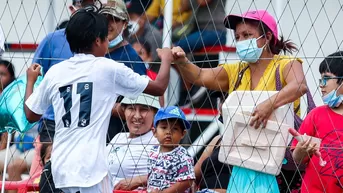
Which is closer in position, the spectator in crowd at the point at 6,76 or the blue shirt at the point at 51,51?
the blue shirt at the point at 51,51

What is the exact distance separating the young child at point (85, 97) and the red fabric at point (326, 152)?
0.93 meters

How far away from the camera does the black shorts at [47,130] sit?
6.71 meters

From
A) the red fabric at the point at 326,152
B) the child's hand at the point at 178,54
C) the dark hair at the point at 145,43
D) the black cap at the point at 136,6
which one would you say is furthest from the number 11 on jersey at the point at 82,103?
the black cap at the point at 136,6

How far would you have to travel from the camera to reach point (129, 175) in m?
6.81

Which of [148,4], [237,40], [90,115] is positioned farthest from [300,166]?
[148,4]

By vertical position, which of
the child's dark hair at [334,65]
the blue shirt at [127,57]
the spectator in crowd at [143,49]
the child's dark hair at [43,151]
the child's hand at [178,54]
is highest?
the child's dark hair at [334,65]

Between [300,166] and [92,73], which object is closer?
[92,73]

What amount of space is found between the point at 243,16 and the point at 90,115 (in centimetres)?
124

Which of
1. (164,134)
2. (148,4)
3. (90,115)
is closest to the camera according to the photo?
(90,115)

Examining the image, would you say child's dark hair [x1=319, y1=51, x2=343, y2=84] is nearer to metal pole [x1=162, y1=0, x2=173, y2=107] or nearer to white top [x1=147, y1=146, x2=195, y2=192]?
white top [x1=147, y1=146, x2=195, y2=192]

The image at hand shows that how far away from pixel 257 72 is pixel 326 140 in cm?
58

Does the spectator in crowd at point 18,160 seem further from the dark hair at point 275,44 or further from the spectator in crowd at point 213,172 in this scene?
the dark hair at point 275,44

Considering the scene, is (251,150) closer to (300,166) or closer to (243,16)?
(300,166)

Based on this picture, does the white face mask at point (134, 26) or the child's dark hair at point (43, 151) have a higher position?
the white face mask at point (134, 26)
